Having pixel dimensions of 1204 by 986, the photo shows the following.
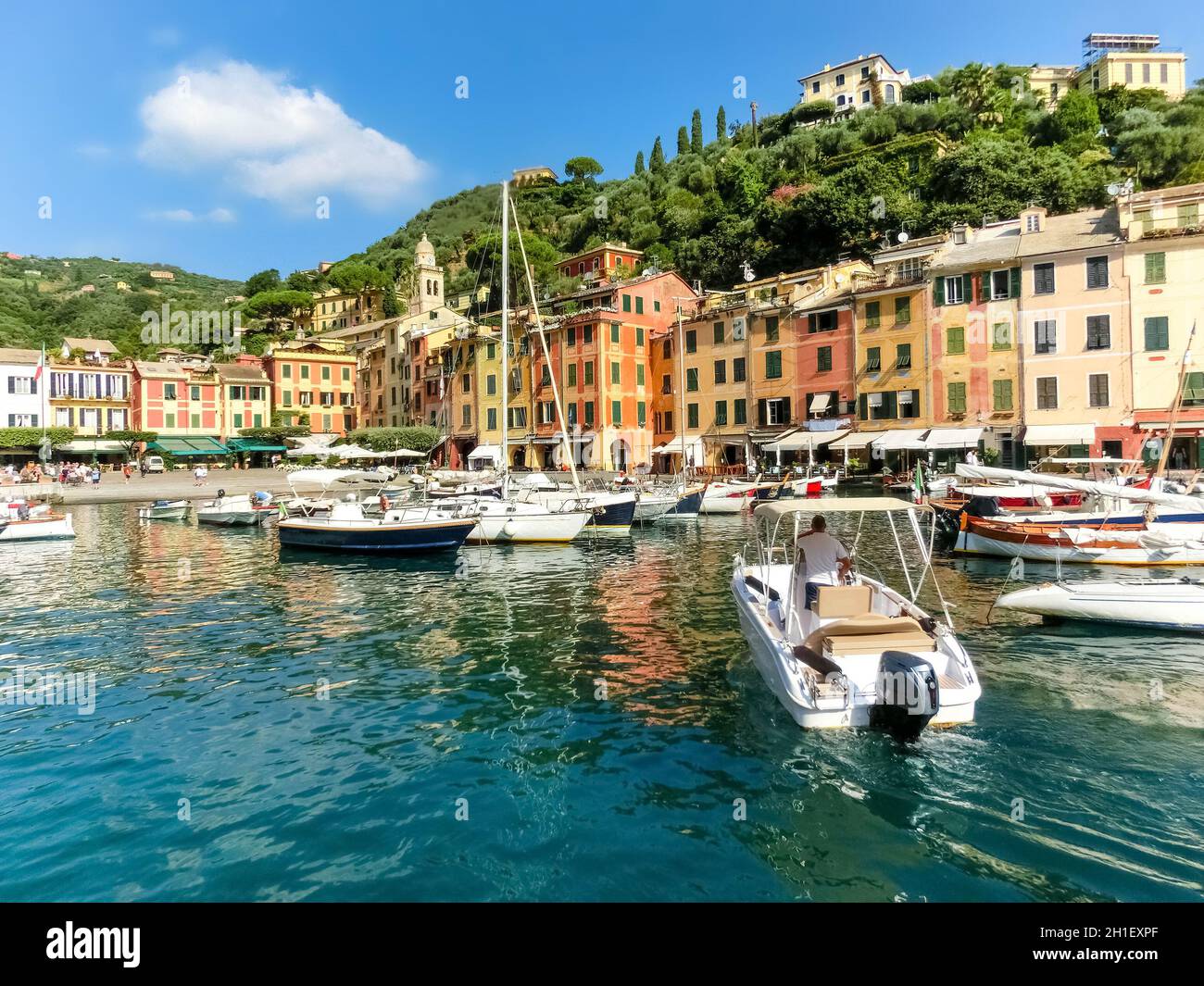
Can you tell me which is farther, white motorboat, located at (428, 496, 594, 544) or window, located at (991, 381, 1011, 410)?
window, located at (991, 381, 1011, 410)

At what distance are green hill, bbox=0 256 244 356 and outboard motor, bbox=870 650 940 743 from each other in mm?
87776

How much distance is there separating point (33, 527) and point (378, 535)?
659 inches

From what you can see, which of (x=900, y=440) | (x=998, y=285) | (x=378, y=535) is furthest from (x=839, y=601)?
(x=998, y=285)

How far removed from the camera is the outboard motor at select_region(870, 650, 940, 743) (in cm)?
780

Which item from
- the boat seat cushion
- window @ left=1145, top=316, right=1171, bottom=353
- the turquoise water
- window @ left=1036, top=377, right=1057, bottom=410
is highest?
window @ left=1145, top=316, right=1171, bottom=353

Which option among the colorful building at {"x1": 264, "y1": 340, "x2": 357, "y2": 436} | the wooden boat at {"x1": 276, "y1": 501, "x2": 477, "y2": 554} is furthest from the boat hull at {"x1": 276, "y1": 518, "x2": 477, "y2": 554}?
the colorful building at {"x1": 264, "y1": 340, "x2": 357, "y2": 436}

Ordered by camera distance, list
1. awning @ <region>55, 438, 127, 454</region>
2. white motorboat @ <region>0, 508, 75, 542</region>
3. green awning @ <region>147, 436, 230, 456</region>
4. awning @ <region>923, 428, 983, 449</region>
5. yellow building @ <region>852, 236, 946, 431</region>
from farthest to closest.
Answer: green awning @ <region>147, 436, 230, 456</region>
awning @ <region>55, 438, 127, 454</region>
yellow building @ <region>852, 236, 946, 431</region>
awning @ <region>923, 428, 983, 449</region>
white motorboat @ <region>0, 508, 75, 542</region>

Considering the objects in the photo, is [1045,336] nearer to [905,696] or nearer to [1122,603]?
[1122,603]

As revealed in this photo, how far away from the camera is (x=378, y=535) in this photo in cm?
2456

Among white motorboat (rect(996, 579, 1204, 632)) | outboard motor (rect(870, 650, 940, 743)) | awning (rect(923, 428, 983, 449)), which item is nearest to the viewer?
outboard motor (rect(870, 650, 940, 743))

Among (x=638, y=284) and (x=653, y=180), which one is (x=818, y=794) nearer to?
(x=638, y=284)

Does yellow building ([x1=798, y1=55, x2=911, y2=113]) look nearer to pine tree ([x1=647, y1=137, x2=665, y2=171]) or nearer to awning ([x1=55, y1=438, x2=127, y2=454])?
pine tree ([x1=647, y1=137, x2=665, y2=171])

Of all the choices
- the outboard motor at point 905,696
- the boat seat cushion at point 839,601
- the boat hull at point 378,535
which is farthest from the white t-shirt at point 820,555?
the boat hull at point 378,535

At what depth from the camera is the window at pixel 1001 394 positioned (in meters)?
39.9
